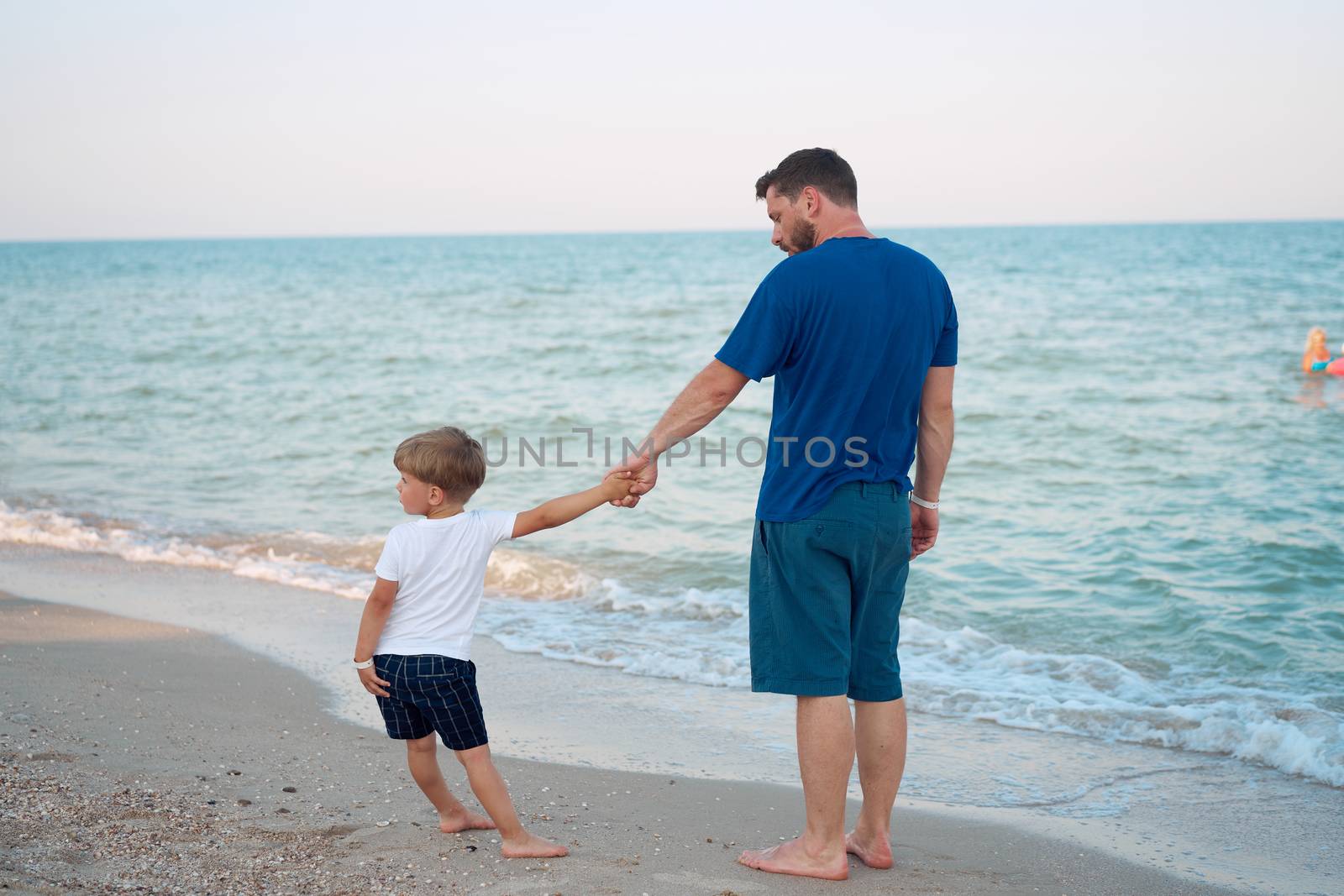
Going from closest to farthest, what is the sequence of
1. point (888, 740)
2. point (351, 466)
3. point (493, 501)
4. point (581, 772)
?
point (888, 740) → point (581, 772) → point (493, 501) → point (351, 466)

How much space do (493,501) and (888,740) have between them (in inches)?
255

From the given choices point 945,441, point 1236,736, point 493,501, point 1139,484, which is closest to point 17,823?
point 945,441

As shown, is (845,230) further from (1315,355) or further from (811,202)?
(1315,355)

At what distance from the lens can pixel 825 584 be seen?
2.93 meters

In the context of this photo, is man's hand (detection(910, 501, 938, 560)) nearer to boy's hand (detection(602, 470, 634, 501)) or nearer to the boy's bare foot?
boy's hand (detection(602, 470, 634, 501))

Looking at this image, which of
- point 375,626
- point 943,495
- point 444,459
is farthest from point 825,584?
point 943,495

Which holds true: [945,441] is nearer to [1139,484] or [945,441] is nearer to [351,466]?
[1139,484]

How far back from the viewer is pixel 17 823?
295 centimetres

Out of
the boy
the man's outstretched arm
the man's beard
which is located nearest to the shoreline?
the boy

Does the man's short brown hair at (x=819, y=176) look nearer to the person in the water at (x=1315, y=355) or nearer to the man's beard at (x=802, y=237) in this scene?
the man's beard at (x=802, y=237)

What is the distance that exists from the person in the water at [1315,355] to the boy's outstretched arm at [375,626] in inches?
593

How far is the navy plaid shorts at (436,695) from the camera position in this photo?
2.99 m

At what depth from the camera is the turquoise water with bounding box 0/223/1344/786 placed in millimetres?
5492

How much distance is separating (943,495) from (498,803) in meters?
6.75
